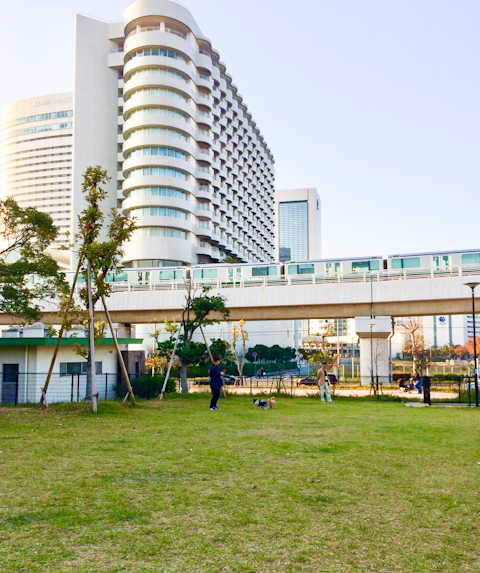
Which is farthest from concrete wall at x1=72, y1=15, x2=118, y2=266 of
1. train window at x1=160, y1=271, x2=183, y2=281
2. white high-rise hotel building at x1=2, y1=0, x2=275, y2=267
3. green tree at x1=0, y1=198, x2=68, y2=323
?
green tree at x1=0, y1=198, x2=68, y2=323

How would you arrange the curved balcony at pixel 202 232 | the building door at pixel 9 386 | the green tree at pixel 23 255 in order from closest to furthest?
the green tree at pixel 23 255 → the building door at pixel 9 386 → the curved balcony at pixel 202 232

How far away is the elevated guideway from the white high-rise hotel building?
97.6ft

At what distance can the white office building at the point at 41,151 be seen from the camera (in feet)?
492

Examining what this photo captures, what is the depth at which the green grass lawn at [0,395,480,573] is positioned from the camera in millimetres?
4441

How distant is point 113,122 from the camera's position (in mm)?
79250

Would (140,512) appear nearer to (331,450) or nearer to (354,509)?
(354,509)

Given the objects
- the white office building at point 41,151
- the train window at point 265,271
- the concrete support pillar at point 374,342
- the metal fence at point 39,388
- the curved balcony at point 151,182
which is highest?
the white office building at point 41,151

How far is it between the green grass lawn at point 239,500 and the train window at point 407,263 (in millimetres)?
26135

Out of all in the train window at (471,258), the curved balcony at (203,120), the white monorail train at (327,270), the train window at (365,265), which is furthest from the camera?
the curved balcony at (203,120)

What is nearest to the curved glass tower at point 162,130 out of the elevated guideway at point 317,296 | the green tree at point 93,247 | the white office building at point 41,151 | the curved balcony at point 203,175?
the curved balcony at point 203,175

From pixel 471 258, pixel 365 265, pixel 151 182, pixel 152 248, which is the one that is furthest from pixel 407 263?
pixel 151 182

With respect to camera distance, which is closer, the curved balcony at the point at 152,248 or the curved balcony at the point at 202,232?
the curved balcony at the point at 152,248

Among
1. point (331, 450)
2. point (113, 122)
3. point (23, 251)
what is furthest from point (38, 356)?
point (113, 122)

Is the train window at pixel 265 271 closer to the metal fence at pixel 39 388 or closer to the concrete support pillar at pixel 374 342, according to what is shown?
the concrete support pillar at pixel 374 342
